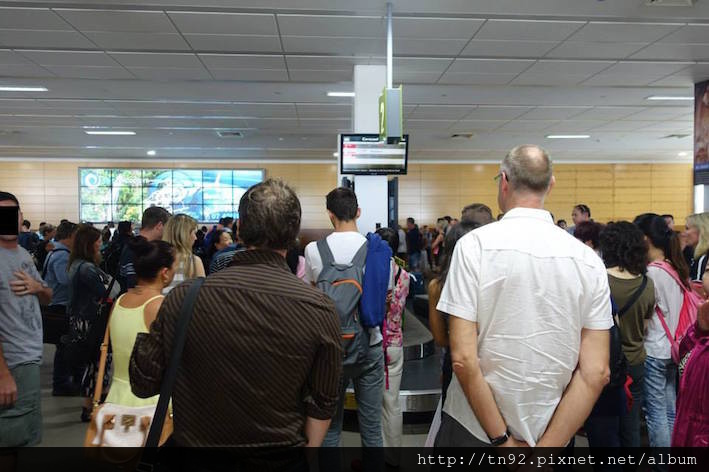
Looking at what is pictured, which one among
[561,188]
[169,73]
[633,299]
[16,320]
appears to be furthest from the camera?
[561,188]

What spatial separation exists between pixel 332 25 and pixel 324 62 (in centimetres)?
138

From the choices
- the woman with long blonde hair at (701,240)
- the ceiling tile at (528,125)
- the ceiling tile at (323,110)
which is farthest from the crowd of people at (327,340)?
the ceiling tile at (528,125)

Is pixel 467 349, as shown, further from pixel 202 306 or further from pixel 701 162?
pixel 701 162

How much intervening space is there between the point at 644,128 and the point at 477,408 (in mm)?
13001

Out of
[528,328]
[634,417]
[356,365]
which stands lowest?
[634,417]

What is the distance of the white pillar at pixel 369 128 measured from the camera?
665cm

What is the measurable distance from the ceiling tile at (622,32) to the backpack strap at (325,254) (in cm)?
430

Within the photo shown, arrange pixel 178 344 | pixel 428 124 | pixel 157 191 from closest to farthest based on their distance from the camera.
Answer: pixel 178 344
pixel 428 124
pixel 157 191

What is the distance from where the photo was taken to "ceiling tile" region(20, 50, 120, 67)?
6352 mm

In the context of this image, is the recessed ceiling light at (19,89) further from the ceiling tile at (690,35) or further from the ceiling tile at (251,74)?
the ceiling tile at (690,35)

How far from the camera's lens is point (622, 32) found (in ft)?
18.3

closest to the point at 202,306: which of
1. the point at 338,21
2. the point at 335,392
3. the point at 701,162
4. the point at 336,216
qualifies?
the point at 335,392

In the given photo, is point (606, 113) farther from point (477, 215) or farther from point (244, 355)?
point (244, 355)

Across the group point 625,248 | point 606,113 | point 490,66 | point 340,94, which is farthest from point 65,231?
point 606,113
